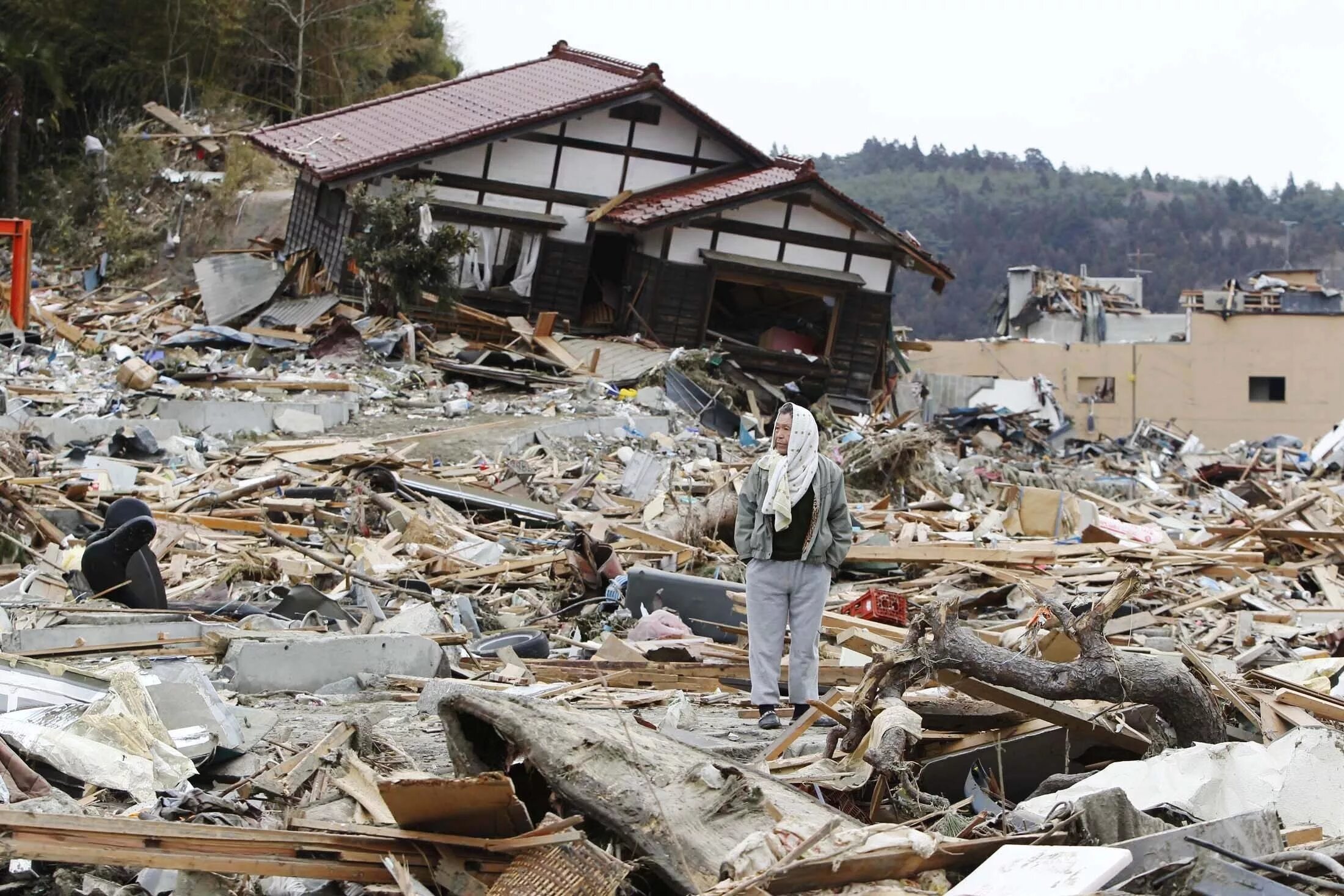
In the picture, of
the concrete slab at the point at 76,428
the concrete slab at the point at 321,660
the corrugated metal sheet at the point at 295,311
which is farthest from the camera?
the corrugated metal sheet at the point at 295,311

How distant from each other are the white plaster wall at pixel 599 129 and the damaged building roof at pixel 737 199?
1036 millimetres

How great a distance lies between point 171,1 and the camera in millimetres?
30016

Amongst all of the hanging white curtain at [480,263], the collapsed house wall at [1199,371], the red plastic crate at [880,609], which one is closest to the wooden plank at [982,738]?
the red plastic crate at [880,609]

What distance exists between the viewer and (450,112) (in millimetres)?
25125

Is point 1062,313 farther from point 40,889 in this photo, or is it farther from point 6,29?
point 40,889

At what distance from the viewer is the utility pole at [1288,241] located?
264 feet

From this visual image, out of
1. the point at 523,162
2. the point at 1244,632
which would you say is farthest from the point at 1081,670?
the point at 523,162

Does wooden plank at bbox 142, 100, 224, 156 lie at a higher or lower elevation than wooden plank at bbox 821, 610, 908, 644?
higher

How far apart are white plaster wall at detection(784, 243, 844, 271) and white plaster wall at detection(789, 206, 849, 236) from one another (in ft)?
0.91

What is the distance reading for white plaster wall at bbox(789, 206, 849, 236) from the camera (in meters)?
23.9

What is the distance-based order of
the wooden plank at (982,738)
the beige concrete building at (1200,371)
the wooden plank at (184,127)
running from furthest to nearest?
the beige concrete building at (1200,371), the wooden plank at (184,127), the wooden plank at (982,738)

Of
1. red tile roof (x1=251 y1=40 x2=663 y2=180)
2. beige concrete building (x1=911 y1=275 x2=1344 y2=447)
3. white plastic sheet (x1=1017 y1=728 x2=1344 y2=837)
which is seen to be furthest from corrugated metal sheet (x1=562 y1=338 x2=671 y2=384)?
beige concrete building (x1=911 y1=275 x2=1344 y2=447)

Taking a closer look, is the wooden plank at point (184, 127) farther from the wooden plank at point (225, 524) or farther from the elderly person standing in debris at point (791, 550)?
the elderly person standing in debris at point (791, 550)

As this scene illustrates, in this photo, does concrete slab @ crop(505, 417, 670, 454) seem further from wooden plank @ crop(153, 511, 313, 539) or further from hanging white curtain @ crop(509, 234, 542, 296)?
hanging white curtain @ crop(509, 234, 542, 296)
